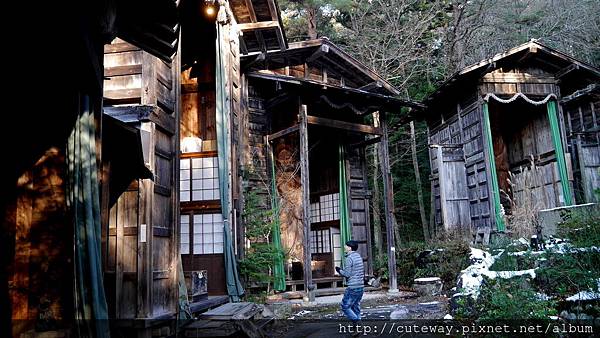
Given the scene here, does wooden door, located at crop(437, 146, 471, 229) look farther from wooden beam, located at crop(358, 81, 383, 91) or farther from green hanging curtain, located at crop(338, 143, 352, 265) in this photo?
green hanging curtain, located at crop(338, 143, 352, 265)

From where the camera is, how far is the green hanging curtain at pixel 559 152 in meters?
15.2

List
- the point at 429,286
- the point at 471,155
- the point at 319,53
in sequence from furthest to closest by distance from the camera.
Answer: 1. the point at 471,155
2. the point at 319,53
3. the point at 429,286

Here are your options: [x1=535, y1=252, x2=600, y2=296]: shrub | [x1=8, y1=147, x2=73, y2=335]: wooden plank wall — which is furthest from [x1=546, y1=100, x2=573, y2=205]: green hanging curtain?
[x1=8, y1=147, x2=73, y2=335]: wooden plank wall

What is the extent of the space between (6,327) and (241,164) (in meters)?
8.28

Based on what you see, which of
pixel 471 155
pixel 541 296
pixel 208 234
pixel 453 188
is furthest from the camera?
pixel 453 188

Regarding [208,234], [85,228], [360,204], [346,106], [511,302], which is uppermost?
[346,106]

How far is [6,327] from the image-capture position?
417 cm

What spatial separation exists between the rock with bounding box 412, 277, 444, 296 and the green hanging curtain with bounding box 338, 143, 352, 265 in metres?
3.05

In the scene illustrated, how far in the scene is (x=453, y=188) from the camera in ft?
57.9

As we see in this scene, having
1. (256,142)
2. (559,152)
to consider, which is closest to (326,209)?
(256,142)

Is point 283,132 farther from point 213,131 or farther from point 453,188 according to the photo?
point 453,188

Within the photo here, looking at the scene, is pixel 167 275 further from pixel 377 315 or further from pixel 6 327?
pixel 377 315

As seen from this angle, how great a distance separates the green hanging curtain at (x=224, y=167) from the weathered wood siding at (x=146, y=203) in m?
1.92

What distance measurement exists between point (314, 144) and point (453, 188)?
5.52 m
